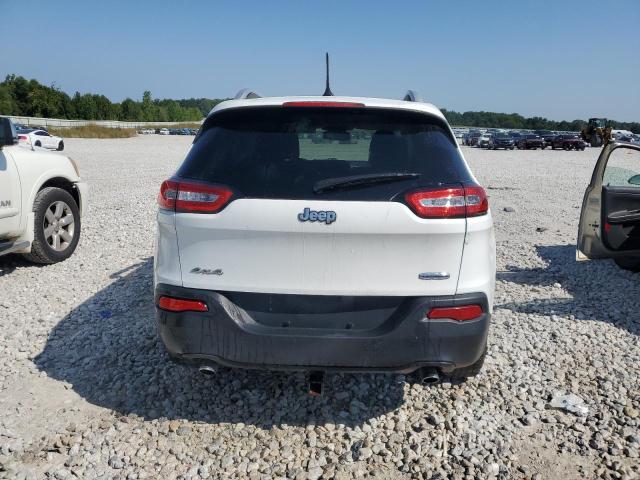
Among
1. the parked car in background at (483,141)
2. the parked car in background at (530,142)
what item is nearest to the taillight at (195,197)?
the parked car in background at (530,142)

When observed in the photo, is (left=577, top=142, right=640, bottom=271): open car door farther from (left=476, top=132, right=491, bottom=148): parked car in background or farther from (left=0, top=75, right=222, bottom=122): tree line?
(left=0, top=75, right=222, bottom=122): tree line

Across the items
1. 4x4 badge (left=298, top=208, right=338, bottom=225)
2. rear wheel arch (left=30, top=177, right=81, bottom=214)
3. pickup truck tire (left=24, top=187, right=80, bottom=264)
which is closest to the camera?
4x4 badge (left=298, top=208, right=338, bottom=225)

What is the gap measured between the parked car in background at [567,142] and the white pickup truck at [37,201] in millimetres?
44439

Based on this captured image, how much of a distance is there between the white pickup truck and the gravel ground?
2.39 ft

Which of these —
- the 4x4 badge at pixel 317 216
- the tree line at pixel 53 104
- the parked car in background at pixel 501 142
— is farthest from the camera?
the tree line at pixel 53 104

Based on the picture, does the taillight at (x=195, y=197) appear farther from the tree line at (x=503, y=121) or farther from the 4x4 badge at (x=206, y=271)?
the tree line at (x=503, y=121)

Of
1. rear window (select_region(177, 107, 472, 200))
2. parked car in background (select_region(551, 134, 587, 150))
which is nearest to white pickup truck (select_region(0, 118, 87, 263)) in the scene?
rear window (select_region(177, 107, 472, 200))

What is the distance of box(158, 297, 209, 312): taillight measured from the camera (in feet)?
8.31

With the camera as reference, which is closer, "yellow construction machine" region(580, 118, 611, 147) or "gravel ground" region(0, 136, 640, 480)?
"gravel ground" region(0, 136, 640, 480)

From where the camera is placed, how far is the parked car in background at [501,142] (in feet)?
146

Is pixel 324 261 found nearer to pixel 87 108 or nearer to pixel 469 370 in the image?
pixel 469 370

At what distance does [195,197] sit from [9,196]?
3722 millimetres

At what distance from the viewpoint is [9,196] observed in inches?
205

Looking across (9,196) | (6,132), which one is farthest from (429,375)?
(9,196)
